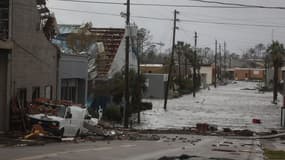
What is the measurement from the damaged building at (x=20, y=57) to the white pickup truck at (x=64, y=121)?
133 centimetres

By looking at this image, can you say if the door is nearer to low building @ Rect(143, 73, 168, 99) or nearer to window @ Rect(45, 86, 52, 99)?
window @ Rect(45, 86, 52, 99)

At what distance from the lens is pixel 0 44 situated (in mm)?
26594

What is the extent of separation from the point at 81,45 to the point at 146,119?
1253cm

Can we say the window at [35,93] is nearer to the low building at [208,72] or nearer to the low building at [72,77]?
the low building at [72,77]

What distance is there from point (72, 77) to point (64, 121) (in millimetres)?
19217

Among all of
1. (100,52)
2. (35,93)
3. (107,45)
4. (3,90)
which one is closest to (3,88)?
(3,90)

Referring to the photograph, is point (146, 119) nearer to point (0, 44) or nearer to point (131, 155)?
point (0, 44)

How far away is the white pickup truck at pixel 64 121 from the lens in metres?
28.4

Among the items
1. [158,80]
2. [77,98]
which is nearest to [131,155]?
[77,98]

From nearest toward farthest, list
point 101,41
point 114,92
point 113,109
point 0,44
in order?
1. point 0,44
2. point 113,109
3. point 114,92
4. point 101,41

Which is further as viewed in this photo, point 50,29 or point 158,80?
point 158,80

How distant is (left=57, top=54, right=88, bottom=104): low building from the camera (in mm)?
45638

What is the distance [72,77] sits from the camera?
158 feet

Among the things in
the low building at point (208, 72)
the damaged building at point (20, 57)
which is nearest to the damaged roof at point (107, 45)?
the damaged building at point (20, 57)
